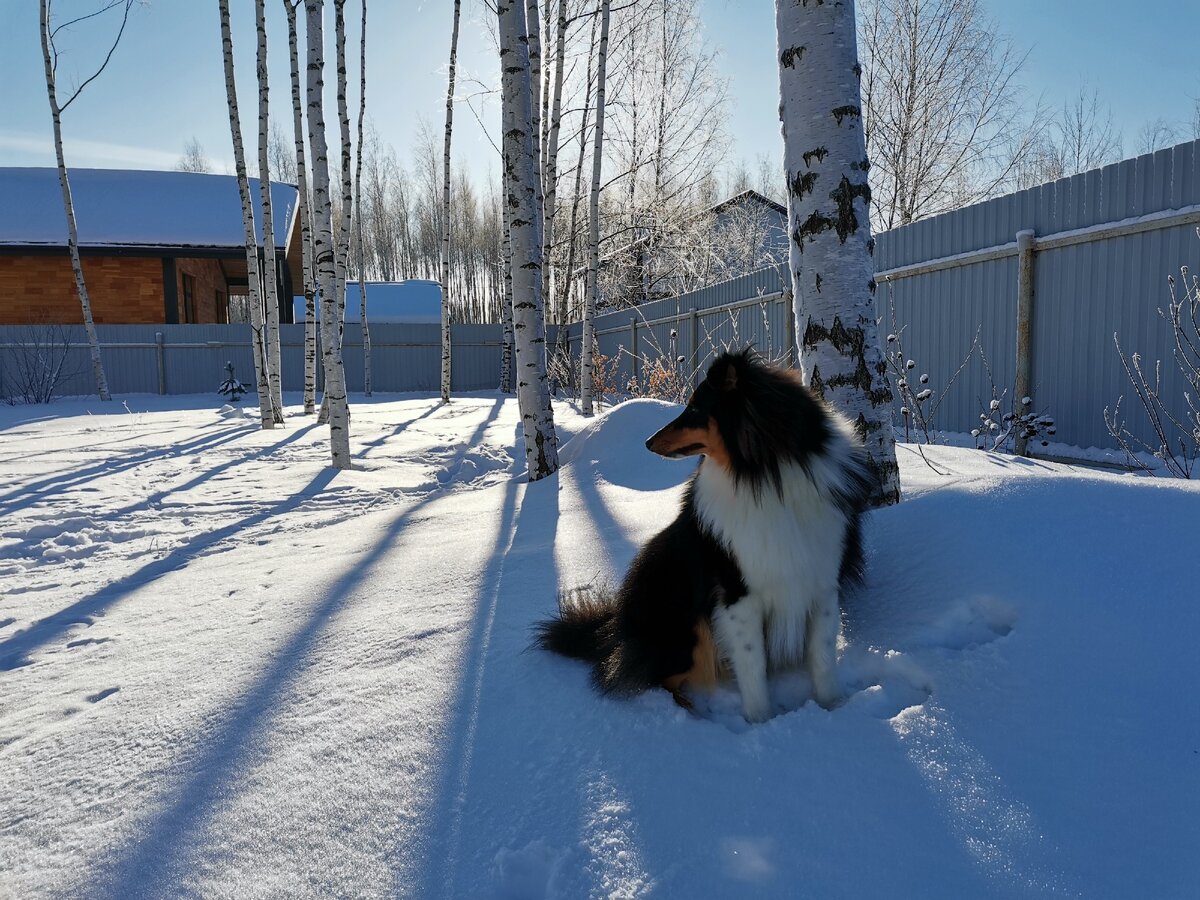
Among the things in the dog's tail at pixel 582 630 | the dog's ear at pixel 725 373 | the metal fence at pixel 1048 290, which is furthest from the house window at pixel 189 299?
the dog's ear at pixel 725 373

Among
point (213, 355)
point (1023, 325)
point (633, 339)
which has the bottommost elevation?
point (1023, 325)

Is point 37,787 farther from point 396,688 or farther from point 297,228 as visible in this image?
point 297,228

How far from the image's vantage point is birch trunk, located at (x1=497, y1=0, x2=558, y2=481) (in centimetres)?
519

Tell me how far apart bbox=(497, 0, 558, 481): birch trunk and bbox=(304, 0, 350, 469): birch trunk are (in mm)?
2370

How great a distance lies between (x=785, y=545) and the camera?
1.58 meters

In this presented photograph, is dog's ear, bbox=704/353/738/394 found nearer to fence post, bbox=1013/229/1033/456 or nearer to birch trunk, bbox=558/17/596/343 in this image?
fence post, bbox=1013/229/1033/456

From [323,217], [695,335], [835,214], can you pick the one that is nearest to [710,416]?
[835,214]

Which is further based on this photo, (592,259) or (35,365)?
(35,365)

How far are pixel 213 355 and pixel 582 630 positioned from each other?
19.5 meters

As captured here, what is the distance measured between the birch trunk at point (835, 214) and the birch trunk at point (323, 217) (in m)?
5.40

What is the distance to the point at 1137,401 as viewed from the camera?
507 cm

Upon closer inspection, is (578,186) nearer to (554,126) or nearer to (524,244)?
(554,126)

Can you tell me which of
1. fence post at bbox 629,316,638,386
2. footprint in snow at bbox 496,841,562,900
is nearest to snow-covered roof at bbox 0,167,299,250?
fence post at bbox 629,316,638,386

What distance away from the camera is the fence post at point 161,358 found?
680 inches
